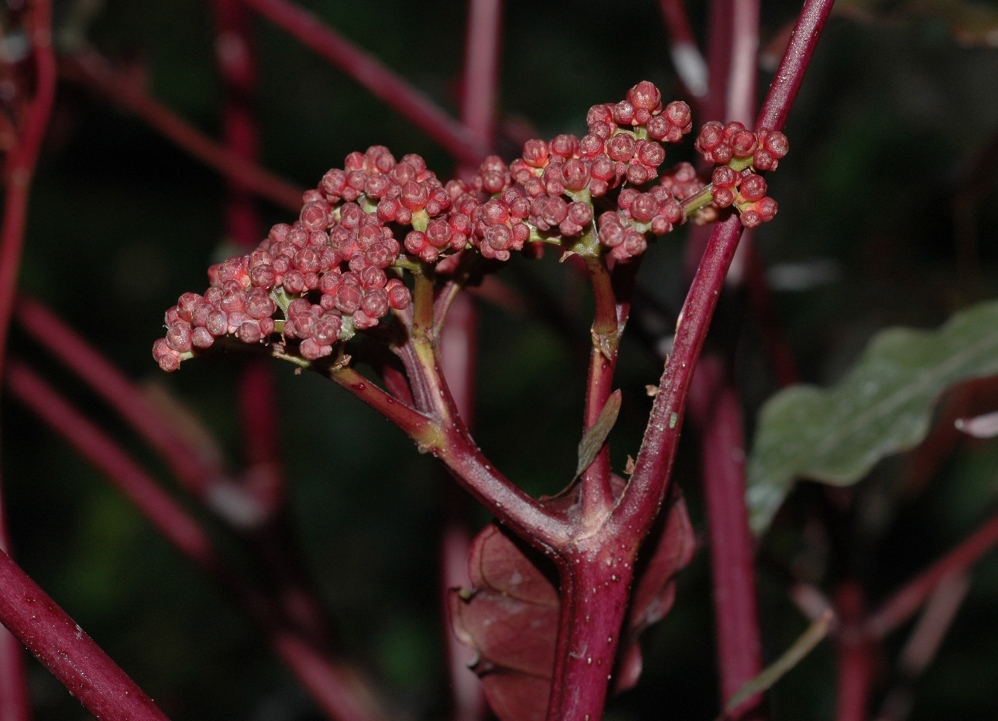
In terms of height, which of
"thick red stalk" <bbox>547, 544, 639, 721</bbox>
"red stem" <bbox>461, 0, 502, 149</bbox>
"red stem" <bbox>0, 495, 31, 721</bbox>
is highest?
"red stem" <bbox>461, 0, 502, 149</bbox>

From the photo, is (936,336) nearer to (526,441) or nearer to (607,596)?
(607,596)

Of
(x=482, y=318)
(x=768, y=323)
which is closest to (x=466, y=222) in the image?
(x=768, y=323)

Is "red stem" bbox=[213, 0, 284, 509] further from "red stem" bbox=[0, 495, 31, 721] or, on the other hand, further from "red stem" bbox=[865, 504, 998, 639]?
"red stem" bbox=[865, 504, 998, 639]

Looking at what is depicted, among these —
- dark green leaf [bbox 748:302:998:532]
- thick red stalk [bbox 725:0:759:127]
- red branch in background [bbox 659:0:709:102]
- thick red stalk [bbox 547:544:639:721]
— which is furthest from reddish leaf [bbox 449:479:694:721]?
red branch in background [bbox 659:0:709:102]

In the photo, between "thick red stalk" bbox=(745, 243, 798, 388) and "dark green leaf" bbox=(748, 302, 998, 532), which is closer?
"dark green leaf" bbox=(748, 302, 998, 532)

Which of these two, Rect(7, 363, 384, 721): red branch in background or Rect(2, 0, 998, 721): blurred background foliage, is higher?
Rect(2, 0, 998, 721): blurred background foliage

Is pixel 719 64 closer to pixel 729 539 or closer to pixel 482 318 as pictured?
pixel 729 539

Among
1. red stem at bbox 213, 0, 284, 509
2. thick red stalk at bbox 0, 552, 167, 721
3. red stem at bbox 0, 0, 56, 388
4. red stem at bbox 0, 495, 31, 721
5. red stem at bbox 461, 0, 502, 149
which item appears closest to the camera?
thick red stalk at bbox 0, 552, 167, 721
